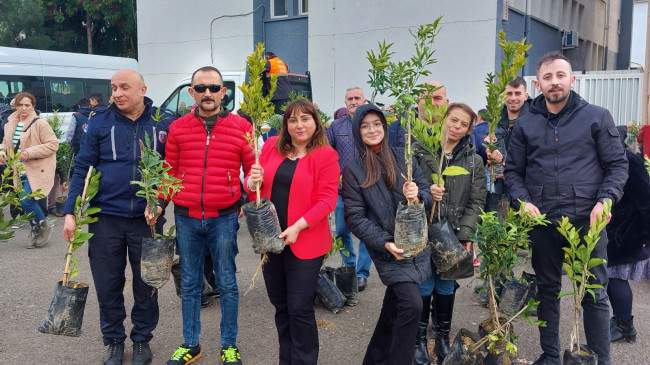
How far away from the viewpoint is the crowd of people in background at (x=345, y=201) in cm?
383

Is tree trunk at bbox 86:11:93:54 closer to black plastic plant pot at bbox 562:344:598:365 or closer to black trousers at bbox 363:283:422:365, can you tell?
black trousers at bbox 363:283:422:365

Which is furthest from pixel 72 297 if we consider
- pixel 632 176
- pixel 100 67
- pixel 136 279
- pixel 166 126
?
pixel 100 67

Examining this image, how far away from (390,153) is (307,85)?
8290 mm

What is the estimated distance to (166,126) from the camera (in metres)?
4.46

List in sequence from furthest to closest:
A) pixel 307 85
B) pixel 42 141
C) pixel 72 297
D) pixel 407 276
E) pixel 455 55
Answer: pixel 455 55 → pixel 307 85 → pixel 42 141 → pixel 72 297 → pixel 407 276

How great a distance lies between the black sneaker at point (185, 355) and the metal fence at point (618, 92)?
1128 centimetres

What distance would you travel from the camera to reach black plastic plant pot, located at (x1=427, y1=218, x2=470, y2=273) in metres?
3.94

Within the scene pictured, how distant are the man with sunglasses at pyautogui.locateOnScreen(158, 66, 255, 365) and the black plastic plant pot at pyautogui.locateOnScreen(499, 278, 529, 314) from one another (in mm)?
1901

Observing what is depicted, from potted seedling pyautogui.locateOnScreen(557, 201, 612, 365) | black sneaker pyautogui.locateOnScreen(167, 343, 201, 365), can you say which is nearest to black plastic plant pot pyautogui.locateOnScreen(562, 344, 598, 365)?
potted seedling pyautogui.locateOnScreen(557, 201, 612, 365)

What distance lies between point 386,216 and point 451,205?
2.42 ft

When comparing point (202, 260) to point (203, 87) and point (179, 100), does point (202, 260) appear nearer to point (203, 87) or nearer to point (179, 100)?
point (203, 87)

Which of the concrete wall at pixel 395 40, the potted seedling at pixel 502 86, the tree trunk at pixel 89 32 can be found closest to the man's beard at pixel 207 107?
the potted seedling at pixel 502 86

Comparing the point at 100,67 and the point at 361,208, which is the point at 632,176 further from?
the point at 100,67

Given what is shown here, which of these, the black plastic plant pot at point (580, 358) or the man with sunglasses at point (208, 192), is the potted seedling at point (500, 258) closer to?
the black plastic plant pot at point (580, 358)
